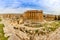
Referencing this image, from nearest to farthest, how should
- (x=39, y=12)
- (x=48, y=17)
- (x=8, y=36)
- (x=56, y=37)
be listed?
(x=8, y=36)
(x=56, y=37)
(x=39, y=12)
(x=48, y=17)

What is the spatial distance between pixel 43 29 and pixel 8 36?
44.0ft

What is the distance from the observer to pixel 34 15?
58188 mm

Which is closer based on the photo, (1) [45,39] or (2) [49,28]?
(1) [45,39]

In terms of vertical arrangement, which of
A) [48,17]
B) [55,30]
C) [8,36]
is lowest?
[48,17]

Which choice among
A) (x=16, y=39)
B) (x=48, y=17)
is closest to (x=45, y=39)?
(x=16, y=39)

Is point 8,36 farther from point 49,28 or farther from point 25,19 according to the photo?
point 25,19

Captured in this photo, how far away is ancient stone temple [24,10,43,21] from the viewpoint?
57.3 metres

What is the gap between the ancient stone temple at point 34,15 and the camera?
5728 centimetres

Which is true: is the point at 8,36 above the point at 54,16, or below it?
above

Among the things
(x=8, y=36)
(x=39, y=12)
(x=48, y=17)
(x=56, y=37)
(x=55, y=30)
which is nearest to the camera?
(x=8, y=36)

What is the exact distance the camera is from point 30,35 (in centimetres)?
3662

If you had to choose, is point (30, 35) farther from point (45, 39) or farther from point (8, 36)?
point (8, 36)

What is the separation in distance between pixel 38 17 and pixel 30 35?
2174cm

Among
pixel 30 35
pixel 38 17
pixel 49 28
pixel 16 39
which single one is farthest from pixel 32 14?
pixel 16 39
